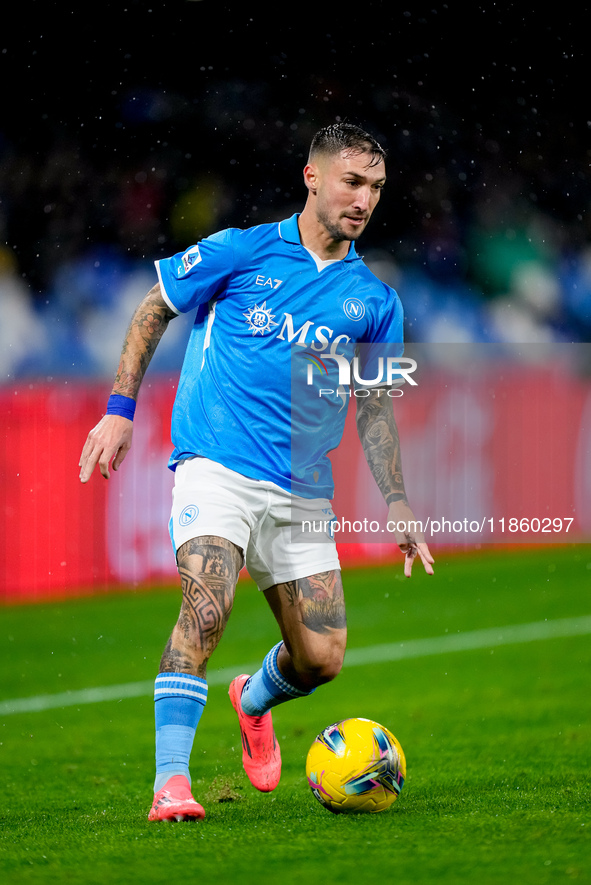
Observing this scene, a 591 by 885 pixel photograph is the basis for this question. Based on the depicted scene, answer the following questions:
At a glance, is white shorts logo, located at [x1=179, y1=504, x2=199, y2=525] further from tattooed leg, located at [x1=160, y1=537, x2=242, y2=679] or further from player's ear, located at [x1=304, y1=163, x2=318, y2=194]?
player's ear, located at [x1=304, y1=163, x2=318, y2=194]

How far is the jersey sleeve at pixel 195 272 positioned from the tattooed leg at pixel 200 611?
89cm

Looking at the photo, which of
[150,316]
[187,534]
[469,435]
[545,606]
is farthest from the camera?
[469,435]

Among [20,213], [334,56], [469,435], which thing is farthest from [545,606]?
[334,56]

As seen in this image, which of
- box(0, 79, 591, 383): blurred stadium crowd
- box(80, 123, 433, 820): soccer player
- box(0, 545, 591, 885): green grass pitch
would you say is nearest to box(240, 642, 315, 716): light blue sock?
box(80, 123, 433, 820): soccer player

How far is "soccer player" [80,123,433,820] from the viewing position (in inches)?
146

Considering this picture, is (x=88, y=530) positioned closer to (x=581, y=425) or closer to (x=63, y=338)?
(x=63, y=338)

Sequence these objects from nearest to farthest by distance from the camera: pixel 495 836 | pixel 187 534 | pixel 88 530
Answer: pixel 495 836 < pixel 187 534 < pixel 88 530

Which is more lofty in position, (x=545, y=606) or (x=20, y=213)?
(x=20, y=213)

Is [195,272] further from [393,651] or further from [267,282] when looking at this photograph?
[393,651]

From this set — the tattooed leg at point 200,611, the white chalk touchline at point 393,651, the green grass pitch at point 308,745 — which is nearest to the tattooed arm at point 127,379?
the tattooed leg at point 200,611

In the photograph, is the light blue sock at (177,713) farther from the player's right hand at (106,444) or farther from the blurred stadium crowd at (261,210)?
the blurred stadium crowd at (261,210)

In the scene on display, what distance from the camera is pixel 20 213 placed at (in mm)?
13242

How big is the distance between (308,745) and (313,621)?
62.8 inches

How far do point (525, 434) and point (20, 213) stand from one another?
635cm
